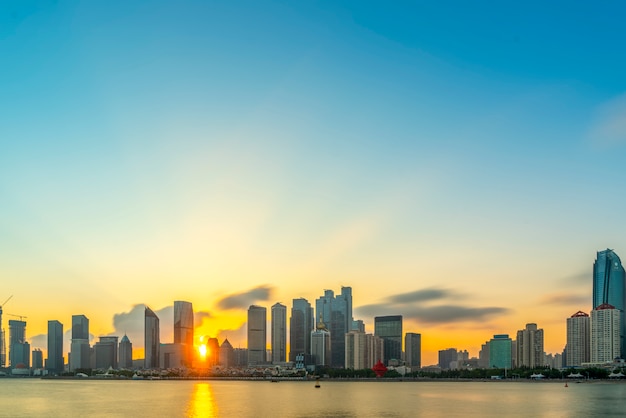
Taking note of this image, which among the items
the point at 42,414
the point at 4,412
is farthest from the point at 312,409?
the point at 4,412

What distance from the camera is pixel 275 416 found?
8819cm

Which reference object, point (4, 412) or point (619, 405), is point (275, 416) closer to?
point (4, 412)

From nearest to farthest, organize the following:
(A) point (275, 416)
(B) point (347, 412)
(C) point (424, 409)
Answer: (A) point (275, 416), (B) point (347, 412), (C) point (424, 409)

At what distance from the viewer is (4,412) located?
330ft

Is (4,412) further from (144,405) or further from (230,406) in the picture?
(230,406)

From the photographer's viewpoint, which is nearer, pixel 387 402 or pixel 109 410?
pixel 109 410

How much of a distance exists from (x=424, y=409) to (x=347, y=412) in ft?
44.6

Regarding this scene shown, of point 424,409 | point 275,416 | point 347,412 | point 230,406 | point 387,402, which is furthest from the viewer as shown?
point 387,402

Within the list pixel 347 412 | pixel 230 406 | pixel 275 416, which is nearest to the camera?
pixel 275 416

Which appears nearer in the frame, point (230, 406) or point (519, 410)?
point (519, 410)

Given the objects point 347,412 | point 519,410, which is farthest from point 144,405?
point 519,410

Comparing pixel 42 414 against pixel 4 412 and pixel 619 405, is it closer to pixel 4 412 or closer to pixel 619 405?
pixel 4 412

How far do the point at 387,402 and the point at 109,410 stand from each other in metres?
47.0

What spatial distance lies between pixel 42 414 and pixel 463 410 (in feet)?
205
